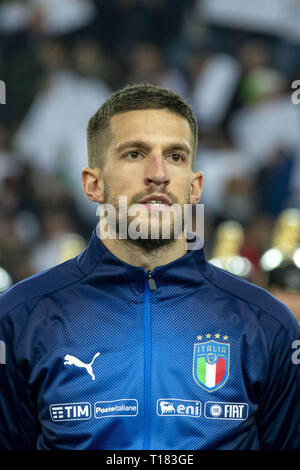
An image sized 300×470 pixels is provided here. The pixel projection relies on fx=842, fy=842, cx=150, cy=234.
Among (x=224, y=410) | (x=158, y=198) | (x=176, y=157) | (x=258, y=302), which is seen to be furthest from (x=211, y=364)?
(x=176, y=157)

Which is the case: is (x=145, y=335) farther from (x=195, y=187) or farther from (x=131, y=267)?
(x=195, y=187)

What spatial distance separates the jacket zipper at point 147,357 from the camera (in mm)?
2133

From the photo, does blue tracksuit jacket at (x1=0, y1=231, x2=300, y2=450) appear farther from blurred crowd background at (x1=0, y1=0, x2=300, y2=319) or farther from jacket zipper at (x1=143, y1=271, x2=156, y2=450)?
blurred crowd background at (x1=0, y1=0, x2=300, y2=319)

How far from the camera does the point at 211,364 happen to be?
2.22m

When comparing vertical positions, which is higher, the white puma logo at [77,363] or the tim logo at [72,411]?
the white puma logo at [77,363]

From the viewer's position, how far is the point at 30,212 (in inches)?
336

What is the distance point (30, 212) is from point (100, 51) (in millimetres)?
2192

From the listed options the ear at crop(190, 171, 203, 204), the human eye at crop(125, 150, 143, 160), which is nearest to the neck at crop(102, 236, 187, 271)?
the ear at crop(190, 171, 203, 204)

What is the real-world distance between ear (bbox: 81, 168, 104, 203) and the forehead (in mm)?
143

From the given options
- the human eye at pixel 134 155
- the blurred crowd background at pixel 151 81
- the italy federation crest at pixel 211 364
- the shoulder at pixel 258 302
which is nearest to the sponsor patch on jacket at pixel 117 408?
the italy federation crest at pixel 211 364

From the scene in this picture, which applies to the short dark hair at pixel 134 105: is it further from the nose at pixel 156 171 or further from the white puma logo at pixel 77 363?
the white puma logo at pixel 77 363

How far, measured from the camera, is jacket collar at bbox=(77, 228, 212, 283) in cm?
228

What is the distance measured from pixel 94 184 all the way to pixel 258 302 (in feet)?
1.89

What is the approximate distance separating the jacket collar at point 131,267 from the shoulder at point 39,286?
0.03m
